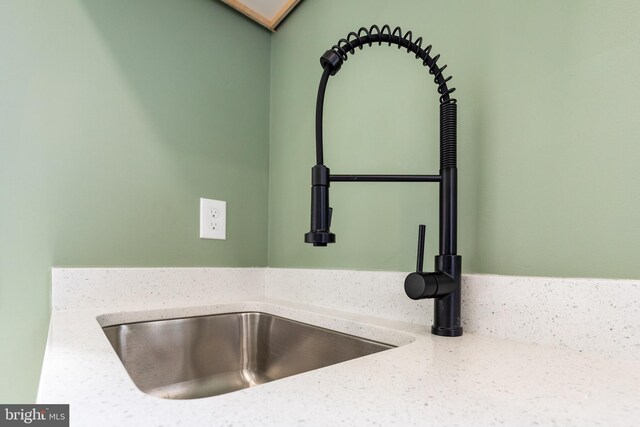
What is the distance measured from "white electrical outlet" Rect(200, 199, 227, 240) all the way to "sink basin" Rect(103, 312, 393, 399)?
281 mm

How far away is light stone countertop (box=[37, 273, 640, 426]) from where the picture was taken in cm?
29

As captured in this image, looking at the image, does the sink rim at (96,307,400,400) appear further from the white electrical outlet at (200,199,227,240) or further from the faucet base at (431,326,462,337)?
the white electrical outlet at (200,199,227,240)

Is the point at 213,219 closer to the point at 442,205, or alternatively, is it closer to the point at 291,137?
the point at 291,137

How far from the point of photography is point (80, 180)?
2.99 feet

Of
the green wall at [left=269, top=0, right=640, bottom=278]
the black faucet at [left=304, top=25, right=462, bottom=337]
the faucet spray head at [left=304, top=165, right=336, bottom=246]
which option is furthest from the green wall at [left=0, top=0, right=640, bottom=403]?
the faucet spray head at [left=304, top=165, right=336, bottom=246]

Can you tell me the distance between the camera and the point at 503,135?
659 mm

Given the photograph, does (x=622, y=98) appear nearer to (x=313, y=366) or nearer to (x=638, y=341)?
(x=638, y=341)

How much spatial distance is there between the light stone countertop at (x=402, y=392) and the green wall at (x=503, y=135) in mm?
185

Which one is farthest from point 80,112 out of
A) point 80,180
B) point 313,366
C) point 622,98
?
point 622,98

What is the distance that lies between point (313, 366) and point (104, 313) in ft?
1.59

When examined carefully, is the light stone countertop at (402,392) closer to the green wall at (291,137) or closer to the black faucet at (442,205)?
the black faucet at (442,205)

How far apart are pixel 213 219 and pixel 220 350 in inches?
16.0

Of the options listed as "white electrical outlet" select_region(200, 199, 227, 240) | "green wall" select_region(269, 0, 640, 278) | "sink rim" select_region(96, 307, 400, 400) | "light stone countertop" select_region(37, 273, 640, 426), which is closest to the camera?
"light stone countertop" select_region(37, 273, 640, 426)

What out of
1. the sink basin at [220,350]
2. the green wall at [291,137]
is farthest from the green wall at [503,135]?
the sink basin at [220,350]
